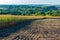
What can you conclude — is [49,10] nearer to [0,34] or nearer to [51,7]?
[51,7]

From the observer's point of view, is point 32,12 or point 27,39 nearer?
point 27,39

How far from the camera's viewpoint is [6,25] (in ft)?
28.8

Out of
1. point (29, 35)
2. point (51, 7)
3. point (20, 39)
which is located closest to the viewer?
point (20, 39)

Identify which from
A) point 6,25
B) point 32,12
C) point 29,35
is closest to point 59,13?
point 32,12

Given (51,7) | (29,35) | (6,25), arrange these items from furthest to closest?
(51,7), (6,25), (29,35)

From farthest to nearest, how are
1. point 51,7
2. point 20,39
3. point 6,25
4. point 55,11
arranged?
point 51,7 < point 55,11 < point 6,25 < point 20,39

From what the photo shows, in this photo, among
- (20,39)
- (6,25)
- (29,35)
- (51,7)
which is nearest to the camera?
(20,39)

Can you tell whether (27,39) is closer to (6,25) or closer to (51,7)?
(6,25)

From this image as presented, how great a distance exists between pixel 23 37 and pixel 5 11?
7.08 metres

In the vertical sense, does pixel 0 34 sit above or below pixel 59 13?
above

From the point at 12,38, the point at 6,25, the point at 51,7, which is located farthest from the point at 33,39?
the point at 51,7

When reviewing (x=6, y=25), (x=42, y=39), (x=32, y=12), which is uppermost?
(x=42, y=39)

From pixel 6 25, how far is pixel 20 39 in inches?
109

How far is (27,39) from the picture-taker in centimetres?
624
